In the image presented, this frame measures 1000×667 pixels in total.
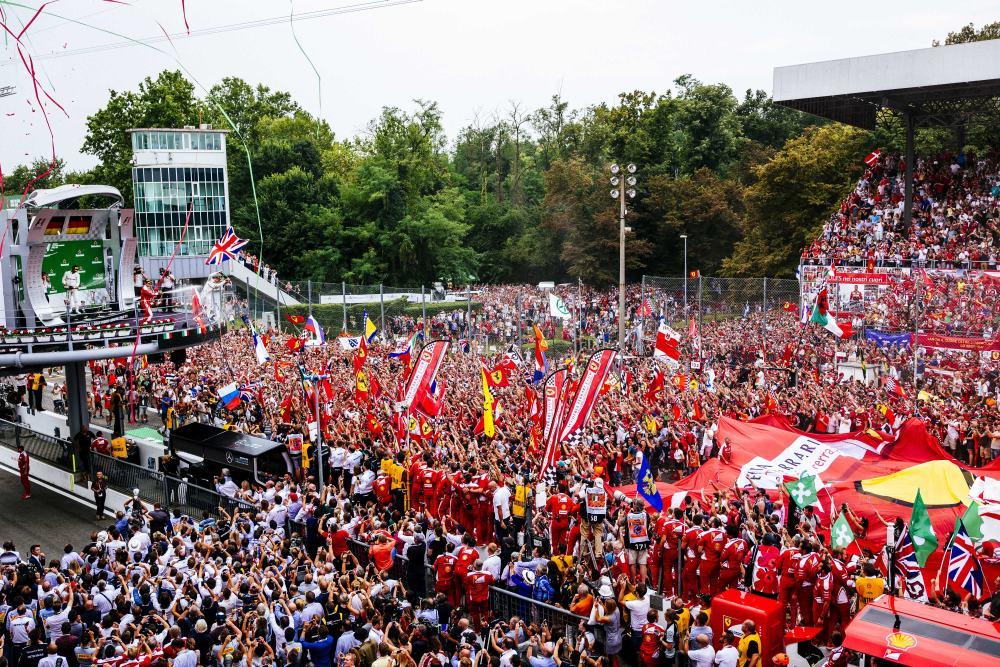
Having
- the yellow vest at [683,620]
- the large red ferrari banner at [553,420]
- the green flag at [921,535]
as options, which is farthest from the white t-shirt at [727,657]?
the large red ferrari banner at [553,420]

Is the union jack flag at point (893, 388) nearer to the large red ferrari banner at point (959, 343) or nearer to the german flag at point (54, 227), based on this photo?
the large red ferrari banner at point (959, 343)

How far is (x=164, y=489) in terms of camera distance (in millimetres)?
19609

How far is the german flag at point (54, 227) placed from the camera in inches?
910

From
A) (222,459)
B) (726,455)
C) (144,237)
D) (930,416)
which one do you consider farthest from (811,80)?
(144,237)

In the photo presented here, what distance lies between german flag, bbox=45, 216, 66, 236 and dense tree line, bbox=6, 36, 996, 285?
26.1m

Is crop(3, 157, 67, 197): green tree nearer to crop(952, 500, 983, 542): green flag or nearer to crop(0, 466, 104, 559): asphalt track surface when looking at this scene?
crop(0, 466, 104, 559): asphalt track surface

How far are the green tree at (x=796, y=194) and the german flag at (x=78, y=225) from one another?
35488 mm

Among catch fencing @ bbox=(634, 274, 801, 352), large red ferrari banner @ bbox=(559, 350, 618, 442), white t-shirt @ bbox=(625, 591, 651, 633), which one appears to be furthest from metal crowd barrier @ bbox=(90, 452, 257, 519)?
catch fencing @ bbox=(634, 274, 801, 352)

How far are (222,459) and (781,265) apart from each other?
36.5 m

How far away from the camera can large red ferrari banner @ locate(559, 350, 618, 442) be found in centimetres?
1530

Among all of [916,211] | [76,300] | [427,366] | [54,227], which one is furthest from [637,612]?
[916,211]

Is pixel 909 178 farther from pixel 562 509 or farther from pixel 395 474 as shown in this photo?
pixel 562 509

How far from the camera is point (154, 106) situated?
64562mm

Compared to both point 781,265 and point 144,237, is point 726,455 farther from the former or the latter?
point 144,237
